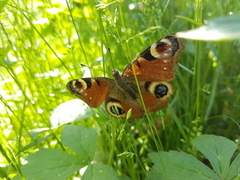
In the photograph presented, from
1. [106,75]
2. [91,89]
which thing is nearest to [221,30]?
[91,89]

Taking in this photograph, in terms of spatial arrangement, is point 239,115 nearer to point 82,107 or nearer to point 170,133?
point 170,133

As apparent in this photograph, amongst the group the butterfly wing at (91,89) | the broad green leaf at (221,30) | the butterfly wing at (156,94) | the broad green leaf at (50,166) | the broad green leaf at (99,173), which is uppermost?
the broad green leaf at (221,30)

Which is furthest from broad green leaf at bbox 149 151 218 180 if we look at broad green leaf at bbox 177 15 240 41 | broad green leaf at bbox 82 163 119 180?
broad green leaf at bbox 177 15 240 41

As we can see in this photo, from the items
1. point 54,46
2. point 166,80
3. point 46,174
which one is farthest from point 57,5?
point 46,174

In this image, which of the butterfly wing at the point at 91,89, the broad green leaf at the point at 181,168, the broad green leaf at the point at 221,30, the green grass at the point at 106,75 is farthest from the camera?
the green grass at the point at 106,75

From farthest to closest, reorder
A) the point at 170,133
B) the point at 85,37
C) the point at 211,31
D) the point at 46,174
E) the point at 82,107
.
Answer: the point at 85,37
the point at 170,133
the point at 82,107
the point at 46,174
the point at 211,31

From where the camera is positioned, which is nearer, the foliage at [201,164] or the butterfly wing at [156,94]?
the foliage at [201,164]

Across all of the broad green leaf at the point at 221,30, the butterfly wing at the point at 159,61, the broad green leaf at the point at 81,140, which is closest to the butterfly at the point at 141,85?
the butterfly wing at the point at 159,61

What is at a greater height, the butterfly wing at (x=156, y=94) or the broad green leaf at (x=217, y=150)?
the butterfly wing at (x=156, y=94)

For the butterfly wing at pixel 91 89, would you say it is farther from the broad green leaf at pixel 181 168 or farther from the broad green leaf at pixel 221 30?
the broad green leaf at pixel 221 30
